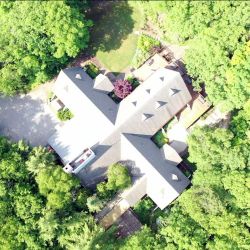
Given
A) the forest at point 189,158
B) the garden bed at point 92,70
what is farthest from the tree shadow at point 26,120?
the garden bed at point 92,70

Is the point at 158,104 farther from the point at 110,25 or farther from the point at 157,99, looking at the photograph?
the point at 110,25

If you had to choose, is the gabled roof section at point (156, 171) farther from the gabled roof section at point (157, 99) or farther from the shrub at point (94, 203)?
the shrub at point (94, 203)

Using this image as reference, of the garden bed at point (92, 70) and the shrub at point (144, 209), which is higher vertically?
the garden bed at point (92, 70)

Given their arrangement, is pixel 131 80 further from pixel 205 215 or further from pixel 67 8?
pixel 205 215

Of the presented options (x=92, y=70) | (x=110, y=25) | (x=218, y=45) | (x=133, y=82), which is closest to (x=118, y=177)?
(x=133, y=82)

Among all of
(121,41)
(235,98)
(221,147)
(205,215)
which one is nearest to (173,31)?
(121,41)
